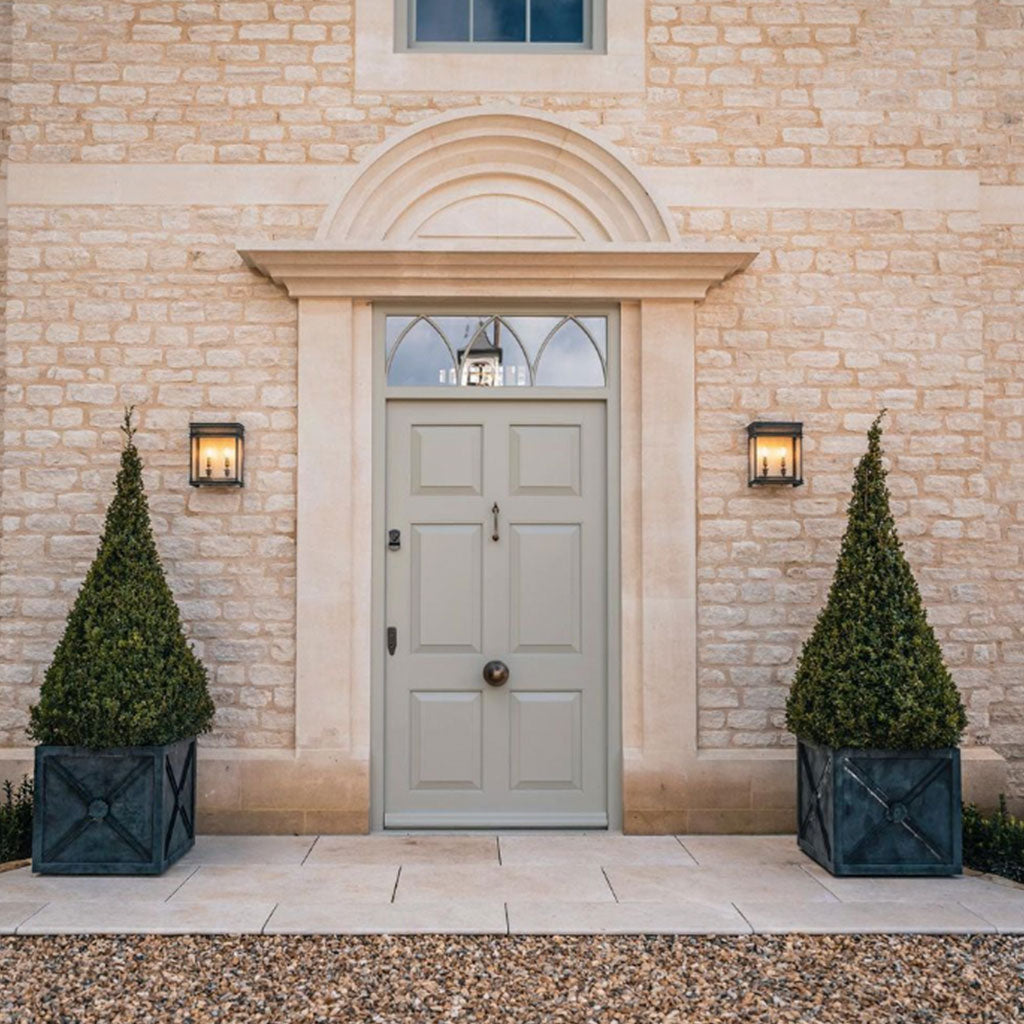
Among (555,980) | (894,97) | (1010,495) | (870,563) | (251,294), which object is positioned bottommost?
(555,980)

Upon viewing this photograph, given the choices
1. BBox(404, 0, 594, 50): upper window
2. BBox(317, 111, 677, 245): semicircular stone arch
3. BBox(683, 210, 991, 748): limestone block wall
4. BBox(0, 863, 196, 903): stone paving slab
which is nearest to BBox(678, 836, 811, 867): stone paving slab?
BBox(683, 210, 991, 748): limestone block wall

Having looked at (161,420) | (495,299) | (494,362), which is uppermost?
(495,299)

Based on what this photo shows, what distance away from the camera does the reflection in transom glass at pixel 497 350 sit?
213 inches

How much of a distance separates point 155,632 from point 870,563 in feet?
10.9

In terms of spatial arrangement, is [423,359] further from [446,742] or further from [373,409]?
[446,742]

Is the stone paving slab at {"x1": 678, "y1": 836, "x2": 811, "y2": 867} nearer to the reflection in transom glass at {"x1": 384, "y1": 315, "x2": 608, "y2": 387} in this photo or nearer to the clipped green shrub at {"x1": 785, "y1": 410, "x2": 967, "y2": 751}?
the clipped green shrub at {"x1": 785, "y1": 410, "x2": 967, "y2": 751}

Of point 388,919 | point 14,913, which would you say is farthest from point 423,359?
point 14,913

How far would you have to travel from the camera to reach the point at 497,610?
17.6 feet

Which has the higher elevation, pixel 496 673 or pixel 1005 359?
pixel 1005 359

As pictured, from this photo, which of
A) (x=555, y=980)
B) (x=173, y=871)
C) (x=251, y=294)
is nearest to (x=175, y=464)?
(x=251, y=294)

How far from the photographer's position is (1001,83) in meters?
5.58

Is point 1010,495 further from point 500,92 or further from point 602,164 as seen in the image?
point 500,92

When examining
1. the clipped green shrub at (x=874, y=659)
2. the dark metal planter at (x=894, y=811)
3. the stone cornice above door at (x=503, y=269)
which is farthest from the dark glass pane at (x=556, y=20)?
the dark metal planter at (x=894, y=811)

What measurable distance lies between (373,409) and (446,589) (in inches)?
41.2
